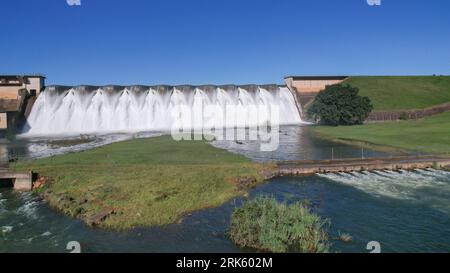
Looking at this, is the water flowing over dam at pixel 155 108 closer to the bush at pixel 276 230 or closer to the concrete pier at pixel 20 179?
the concrete pier at pixel 20 179

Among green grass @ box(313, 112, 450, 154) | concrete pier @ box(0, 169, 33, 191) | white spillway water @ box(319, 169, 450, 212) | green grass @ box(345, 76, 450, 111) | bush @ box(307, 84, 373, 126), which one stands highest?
green grass @ box(345, 76, 450, 111)

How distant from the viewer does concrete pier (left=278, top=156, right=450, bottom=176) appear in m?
34.8

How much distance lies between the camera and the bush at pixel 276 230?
53.9 feet

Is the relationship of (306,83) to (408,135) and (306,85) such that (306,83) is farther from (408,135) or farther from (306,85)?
(408,135)

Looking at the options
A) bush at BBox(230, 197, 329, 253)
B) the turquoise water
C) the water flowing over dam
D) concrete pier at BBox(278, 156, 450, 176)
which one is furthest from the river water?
the water flowing over dam

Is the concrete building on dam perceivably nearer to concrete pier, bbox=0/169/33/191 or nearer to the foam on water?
concrete pier, bbox=0/169/33/191

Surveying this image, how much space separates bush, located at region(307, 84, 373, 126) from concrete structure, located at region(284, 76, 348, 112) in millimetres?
13843

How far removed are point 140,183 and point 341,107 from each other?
193ft


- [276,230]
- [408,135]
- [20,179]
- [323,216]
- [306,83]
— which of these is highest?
[306,83]

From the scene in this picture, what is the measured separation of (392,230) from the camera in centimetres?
1911

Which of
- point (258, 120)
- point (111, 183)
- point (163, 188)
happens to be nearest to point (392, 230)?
point (163, 188)

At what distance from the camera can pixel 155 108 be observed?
8462 centimetres

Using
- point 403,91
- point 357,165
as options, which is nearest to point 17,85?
point 357,165

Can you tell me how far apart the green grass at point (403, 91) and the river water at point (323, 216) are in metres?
63.8
